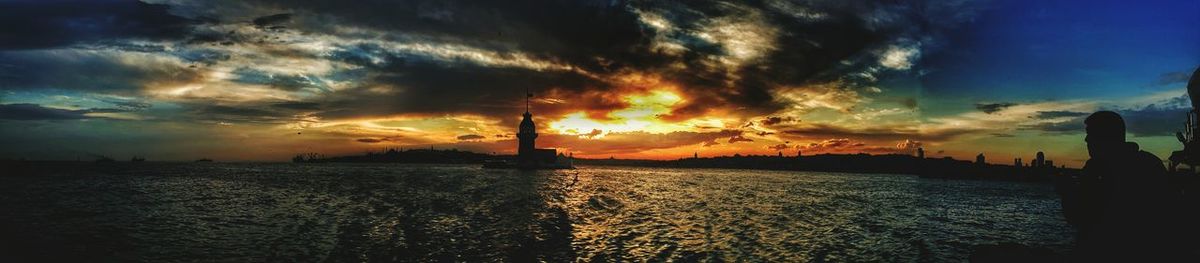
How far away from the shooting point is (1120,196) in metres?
7.72

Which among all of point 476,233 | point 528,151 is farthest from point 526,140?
point 476,233

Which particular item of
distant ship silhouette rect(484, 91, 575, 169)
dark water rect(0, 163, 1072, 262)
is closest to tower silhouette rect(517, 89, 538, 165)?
distant ship silhouette rect(484, 91, 575, 169)

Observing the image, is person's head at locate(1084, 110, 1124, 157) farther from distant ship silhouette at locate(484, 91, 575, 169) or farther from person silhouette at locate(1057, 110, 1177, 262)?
distant ship silhouette at locate(484, 91, 575, 169)

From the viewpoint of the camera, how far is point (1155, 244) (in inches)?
308

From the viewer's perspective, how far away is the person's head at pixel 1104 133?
25.3 feet

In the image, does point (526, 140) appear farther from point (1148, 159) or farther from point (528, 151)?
point (1148, 159)

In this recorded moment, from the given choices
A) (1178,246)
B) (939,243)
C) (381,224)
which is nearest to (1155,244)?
(1178,246)

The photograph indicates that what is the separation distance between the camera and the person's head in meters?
7.72

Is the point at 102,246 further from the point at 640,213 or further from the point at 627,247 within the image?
the point at 640,213

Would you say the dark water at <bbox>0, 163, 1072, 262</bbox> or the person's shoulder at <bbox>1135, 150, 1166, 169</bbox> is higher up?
the person's shoulder at <bbox>1135, 150, 1166, 169</bbox>

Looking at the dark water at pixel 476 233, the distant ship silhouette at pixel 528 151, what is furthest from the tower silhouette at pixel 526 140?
the dark water at pixel 476 233

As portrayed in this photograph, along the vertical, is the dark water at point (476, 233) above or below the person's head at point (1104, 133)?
below

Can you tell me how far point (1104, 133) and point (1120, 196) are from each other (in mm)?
866

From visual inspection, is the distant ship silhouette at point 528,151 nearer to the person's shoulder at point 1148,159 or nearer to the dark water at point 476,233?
the dark water at point 476,233
